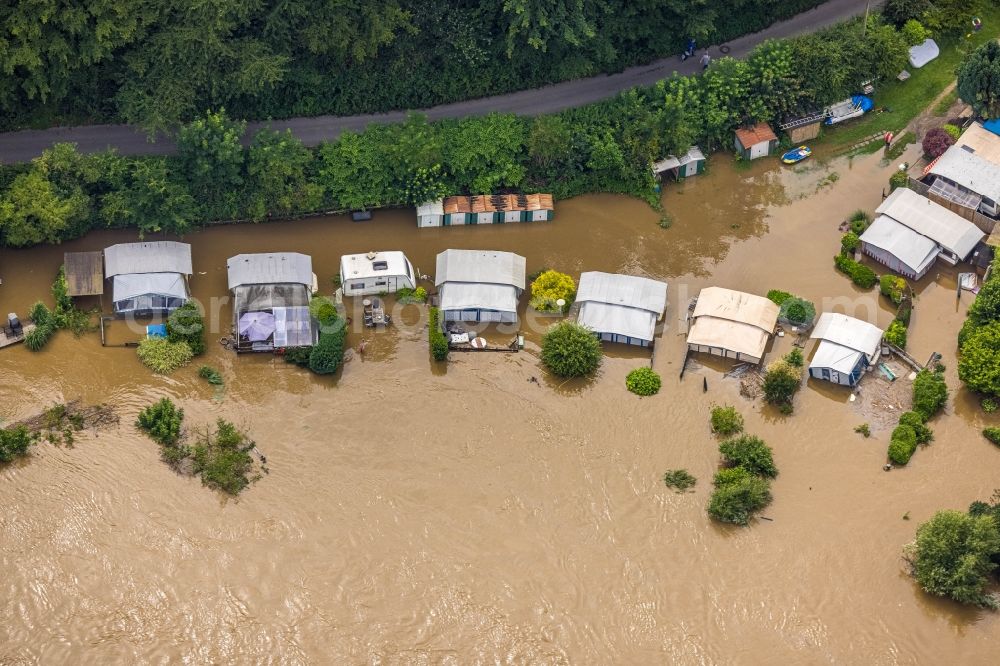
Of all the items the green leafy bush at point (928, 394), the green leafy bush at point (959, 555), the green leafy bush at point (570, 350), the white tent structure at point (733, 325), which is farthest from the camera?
the white tent structure at point (733, 325)

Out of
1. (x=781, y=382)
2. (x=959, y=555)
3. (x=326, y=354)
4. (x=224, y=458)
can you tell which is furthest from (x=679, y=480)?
(x=224, y=458)

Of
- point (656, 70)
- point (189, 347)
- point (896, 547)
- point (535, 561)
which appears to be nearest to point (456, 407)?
point (535, 561)

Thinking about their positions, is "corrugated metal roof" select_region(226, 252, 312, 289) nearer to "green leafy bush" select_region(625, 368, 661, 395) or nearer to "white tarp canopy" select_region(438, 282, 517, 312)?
"white tarp canopy" select_region(438, 282, 517, 312)

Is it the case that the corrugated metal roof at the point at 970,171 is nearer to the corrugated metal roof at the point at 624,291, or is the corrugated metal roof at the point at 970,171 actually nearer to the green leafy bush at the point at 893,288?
the green leafy bush at the point at 893,288

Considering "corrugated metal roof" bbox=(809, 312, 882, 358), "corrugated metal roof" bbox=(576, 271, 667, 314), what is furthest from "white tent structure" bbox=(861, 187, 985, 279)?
"corrugated metal roof" bbox=(576, 271, 667, 314)

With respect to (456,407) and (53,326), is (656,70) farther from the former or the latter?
(53,326)

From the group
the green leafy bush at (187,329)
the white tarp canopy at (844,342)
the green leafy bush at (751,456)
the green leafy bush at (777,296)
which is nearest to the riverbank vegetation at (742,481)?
the green leafy bush at (751,456)

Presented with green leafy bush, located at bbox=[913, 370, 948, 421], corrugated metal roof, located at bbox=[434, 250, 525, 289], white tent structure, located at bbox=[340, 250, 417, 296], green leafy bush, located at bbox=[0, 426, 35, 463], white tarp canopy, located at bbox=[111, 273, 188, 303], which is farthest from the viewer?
white tent structure, located at bbox=[340, 250, 417, 296]
